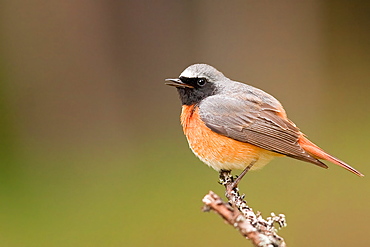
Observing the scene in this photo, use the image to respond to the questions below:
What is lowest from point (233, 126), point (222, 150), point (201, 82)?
point (222, 150)

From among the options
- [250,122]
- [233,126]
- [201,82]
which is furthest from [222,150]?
[201,82]

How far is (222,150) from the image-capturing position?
4414mm

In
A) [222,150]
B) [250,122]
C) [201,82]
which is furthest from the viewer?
[201,82]

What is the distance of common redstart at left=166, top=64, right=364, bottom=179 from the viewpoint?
4.38m

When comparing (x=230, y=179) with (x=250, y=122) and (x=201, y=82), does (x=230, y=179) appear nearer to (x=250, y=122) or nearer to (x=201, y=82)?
(x=250, y=122)

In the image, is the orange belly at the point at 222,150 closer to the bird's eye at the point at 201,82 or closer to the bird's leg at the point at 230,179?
the bird's leg at the point at 230,179

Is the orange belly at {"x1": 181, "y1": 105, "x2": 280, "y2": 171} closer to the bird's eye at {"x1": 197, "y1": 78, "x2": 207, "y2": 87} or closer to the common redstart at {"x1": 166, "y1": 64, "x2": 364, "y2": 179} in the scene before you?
the common redstart at {"x1": 166, "y1": 64, "x2": 364, "y2": 179}

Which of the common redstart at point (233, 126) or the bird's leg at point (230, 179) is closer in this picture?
the bird's leg at point (230, 179)

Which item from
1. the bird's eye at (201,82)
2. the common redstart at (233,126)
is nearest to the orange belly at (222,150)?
the common redstart at (233,126)

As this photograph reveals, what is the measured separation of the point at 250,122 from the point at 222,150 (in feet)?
1.06

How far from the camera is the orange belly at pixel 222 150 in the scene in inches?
173

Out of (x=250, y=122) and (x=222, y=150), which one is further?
(x=250, y=122)

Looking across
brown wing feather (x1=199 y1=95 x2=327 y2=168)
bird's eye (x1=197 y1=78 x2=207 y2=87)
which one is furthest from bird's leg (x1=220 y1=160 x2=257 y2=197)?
bird's eye (x1=197 y1=78 x2=207 y2=87)

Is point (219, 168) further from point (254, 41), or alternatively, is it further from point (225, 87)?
point (254, 41)
